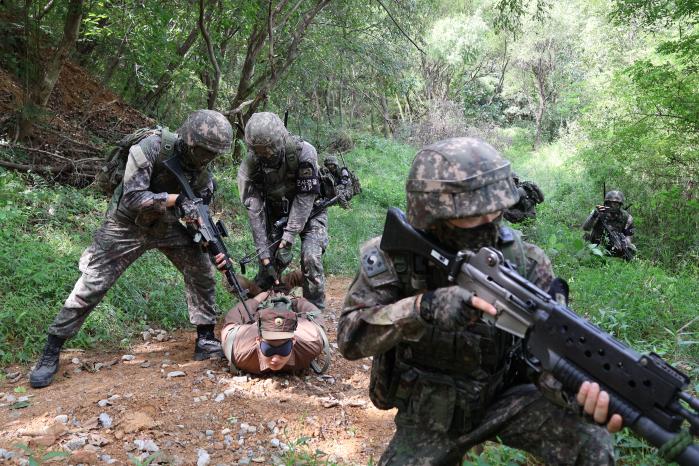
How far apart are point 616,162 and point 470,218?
12.3m

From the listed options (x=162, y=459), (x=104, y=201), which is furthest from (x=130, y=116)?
(x=162, y=459)

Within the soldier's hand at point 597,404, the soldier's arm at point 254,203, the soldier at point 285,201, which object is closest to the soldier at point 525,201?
the soldier at point 285,201

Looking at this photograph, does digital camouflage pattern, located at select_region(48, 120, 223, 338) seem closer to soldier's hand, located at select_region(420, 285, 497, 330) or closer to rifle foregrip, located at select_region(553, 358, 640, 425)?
soldier's hand, located at select_region(420, 285, 497, 330)

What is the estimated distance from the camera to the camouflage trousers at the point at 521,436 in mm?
2189

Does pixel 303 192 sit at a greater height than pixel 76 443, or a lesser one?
greater

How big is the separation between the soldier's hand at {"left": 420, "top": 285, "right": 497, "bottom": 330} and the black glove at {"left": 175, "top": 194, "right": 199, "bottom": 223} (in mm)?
2817

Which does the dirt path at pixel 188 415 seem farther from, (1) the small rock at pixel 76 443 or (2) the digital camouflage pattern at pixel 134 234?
(2) the digital camouflage pattern at pixel 134 234

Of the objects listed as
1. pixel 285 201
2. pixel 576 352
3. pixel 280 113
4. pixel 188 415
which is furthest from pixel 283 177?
pixel 280 113

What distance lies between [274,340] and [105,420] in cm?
122

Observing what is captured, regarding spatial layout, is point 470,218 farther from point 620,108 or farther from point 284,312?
point 620,108

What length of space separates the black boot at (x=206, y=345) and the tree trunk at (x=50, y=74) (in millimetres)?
4596

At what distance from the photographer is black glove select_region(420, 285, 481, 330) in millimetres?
1988

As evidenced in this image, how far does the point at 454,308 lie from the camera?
1.99 meters

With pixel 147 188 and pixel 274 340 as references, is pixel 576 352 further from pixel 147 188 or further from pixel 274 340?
pixel 147 188
